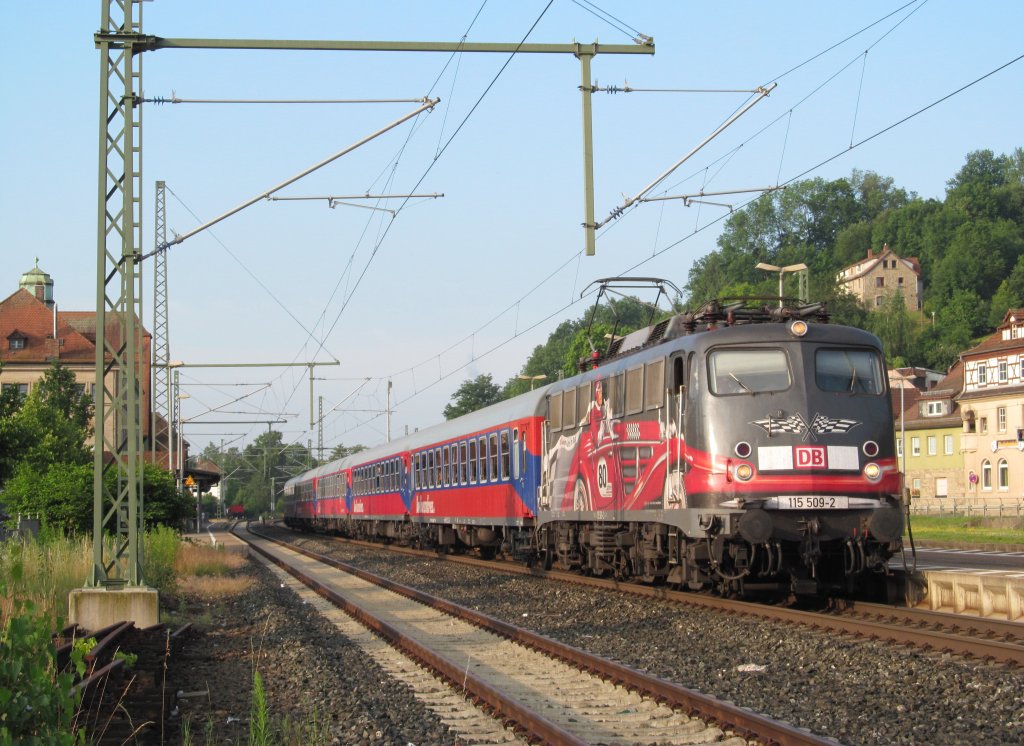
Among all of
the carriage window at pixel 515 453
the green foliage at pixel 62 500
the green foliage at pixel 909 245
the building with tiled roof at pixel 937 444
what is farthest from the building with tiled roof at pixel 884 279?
the green foliage at pixel 62 500

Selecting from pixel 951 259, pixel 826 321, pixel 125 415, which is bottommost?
pixel 125 415

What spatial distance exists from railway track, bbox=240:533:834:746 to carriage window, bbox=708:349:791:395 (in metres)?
3.68

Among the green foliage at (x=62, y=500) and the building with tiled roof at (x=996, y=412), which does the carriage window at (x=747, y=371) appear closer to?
the green foliage at (x=62, y=500)

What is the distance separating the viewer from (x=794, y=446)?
13.4m

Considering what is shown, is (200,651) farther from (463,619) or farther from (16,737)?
(16,737)

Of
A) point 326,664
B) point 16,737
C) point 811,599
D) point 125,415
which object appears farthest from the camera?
point 811,599

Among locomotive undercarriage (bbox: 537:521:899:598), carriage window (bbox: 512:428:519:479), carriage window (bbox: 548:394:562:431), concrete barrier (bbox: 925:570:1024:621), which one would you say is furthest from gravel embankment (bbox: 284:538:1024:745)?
carriage window (bbox: 512:428:519:479)

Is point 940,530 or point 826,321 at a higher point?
point 826,321

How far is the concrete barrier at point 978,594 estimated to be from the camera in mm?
12656

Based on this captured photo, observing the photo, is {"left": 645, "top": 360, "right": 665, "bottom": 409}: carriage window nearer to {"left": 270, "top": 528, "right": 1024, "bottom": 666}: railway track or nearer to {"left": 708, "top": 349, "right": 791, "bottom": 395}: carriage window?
{"left": 708, "top": 349, "right": 791, "bottom": 395}: carriage window

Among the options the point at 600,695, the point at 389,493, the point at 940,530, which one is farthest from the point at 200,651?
the point at 940,530

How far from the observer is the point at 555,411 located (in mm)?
20594

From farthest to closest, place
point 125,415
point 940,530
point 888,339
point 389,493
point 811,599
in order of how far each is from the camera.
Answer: point 888,339, point 940,530, point 389,493, point 811,599, point 125,415

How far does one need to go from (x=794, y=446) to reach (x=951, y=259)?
382 feet
